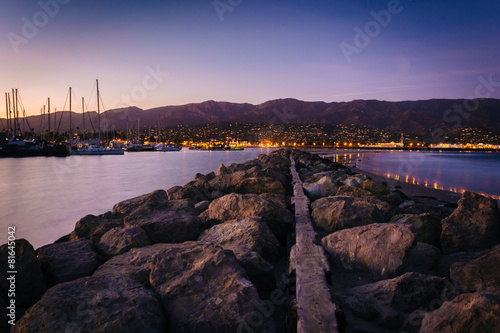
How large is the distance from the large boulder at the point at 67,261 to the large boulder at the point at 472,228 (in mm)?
5172

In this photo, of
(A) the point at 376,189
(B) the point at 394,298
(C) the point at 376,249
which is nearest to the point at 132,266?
(B) the point at 394,298

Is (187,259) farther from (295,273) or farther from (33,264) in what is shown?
→ (33,264)

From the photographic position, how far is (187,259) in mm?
3334

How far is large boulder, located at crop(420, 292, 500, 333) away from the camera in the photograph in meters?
2.34

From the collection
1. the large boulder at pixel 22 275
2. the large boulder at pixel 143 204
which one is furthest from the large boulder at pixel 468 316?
the large boulder at pixel 143 204

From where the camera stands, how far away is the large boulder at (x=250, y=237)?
4.42 m

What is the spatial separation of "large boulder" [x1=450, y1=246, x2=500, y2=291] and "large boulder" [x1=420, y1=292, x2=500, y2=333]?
3.23ft

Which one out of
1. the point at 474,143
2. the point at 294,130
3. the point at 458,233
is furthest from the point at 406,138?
the point at 458,233

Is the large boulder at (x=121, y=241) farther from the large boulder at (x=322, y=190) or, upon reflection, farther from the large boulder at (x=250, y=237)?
the large boulder at (x=322, y=190)

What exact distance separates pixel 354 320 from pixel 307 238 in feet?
5.94

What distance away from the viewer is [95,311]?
99.3 inches

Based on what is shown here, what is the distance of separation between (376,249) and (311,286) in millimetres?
1300

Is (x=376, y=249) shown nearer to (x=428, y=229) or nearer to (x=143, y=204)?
(x=428, y=229)

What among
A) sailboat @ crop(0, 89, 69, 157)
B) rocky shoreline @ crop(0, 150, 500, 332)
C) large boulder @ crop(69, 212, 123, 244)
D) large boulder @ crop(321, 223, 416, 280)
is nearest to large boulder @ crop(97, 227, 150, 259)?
rocky shoreline @ crop(0, 150, 500, 332)
